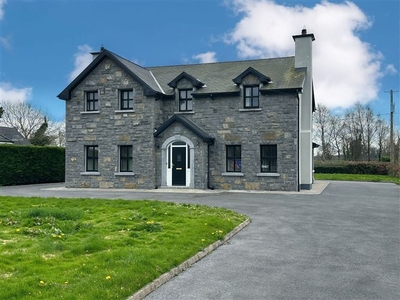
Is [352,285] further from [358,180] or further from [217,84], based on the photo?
[358,180]

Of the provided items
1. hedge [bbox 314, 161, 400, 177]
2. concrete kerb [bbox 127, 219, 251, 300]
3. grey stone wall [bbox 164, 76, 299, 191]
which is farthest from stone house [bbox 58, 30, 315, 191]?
hedge [bbox 314, 161, 400, 177]

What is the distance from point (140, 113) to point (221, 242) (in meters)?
16.2

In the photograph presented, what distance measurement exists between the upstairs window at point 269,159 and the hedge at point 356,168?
21.5 metres

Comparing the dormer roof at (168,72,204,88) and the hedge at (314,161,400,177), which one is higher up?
the dormer roof at (168,72,204,88)

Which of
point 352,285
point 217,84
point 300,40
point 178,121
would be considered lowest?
point 352,285

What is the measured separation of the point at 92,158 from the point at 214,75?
963cm

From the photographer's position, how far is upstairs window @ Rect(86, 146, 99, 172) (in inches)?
990

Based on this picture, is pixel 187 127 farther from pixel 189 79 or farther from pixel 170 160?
pixel 189 79

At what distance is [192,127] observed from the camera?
22.8m

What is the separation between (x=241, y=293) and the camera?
5.62 m

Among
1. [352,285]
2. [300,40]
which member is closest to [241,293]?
[352,285]

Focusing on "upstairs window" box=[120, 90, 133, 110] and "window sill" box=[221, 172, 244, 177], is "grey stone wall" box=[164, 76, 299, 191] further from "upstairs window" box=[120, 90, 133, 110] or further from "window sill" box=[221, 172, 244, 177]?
"upstairs window" box=[120, 90, 133, 110]

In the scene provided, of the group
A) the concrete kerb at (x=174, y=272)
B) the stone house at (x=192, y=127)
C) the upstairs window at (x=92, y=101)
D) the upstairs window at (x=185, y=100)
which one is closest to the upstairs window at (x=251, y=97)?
the stone house at (x=192, y=127)

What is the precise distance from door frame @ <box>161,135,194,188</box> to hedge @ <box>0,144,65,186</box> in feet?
36.8
